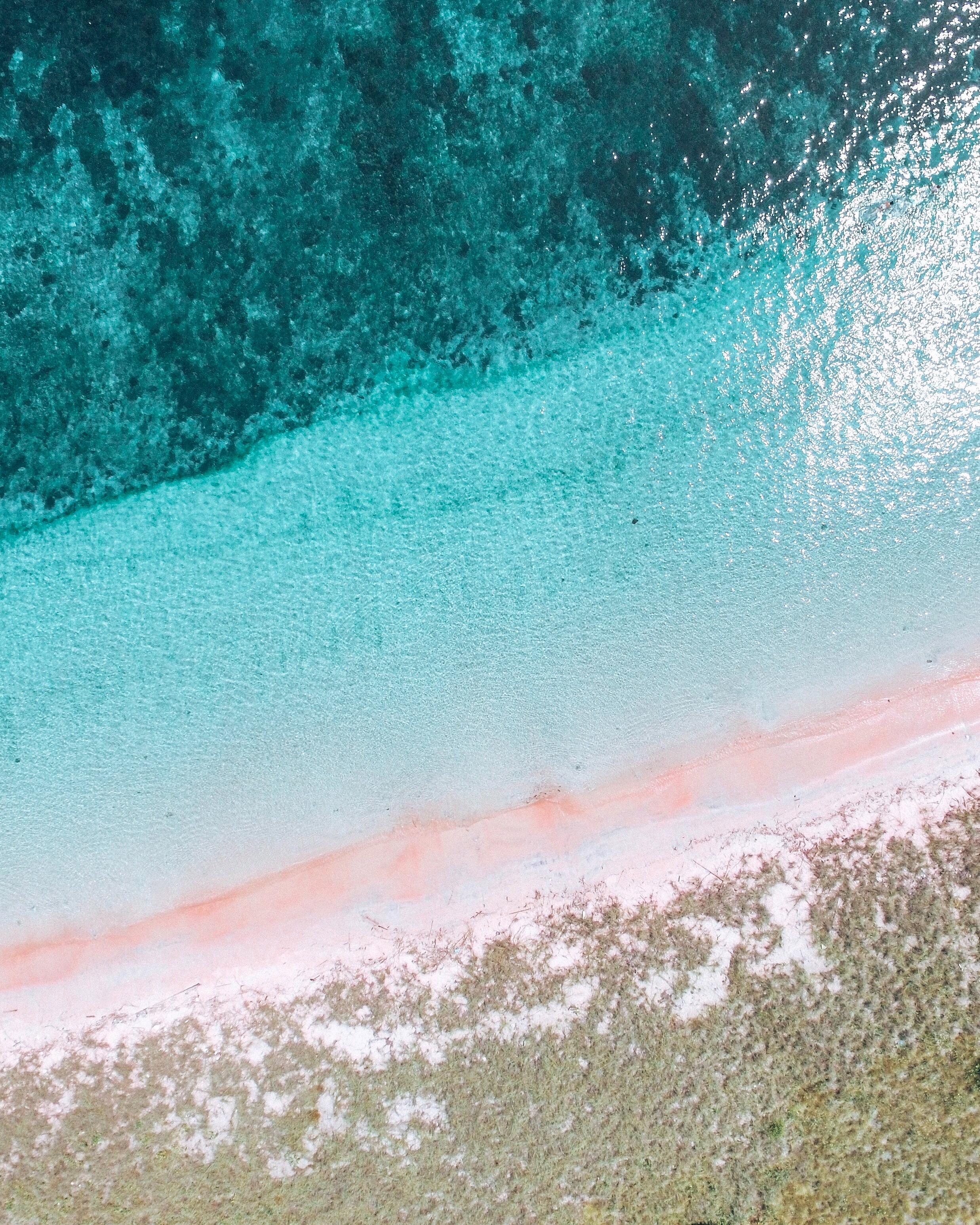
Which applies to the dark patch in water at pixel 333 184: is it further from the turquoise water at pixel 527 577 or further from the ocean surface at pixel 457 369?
the turquoise water at pixel 527 577

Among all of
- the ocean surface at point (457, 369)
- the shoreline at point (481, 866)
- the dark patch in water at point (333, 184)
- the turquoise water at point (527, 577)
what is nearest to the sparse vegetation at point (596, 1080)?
the shoreline at point (481, 866)

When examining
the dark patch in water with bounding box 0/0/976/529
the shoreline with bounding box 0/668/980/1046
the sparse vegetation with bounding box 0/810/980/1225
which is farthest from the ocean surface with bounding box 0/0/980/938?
the sparse vegetation with bounding box 0/810/980/1225

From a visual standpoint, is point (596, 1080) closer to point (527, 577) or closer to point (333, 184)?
point (527, 577)

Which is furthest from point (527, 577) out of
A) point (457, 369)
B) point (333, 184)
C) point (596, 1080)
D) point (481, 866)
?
point (596, 1080)

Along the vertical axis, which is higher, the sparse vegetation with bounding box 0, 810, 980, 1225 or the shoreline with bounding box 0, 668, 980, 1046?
the shoreline with bounding box 0, 668, 980, 1046

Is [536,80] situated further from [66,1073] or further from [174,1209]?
[174,1209]

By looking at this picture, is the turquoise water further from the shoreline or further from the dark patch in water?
the dark patch in water
